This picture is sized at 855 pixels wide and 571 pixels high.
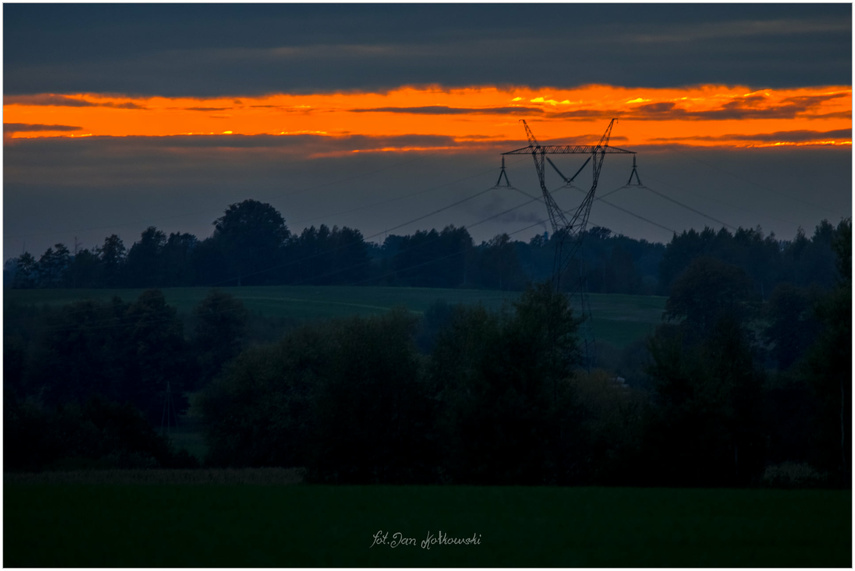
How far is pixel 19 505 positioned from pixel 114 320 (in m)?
65.4

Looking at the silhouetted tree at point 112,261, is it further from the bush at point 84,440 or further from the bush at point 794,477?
the bush at point 794,477

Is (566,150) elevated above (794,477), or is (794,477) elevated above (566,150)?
(566,150)

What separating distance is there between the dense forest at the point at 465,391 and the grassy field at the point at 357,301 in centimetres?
1001

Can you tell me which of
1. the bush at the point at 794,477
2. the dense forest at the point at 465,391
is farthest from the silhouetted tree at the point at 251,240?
the bush at the point at 794,477

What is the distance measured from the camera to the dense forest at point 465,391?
40.7 m

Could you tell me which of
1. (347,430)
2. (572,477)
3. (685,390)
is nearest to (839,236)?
(685,390)

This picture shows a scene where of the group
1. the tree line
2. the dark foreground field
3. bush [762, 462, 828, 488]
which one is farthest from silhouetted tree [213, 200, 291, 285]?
the dark foreground field

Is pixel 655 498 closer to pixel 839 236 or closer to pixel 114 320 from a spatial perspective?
pixel 839 236

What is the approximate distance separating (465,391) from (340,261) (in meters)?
101

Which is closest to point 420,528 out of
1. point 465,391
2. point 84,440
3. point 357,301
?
point 465,391

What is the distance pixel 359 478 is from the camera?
44.8 m

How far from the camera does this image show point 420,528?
24.5 m

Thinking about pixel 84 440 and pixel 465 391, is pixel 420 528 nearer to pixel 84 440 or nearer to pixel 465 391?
pixel 465 391

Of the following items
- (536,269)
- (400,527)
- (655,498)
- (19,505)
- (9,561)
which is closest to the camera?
(9,561)
